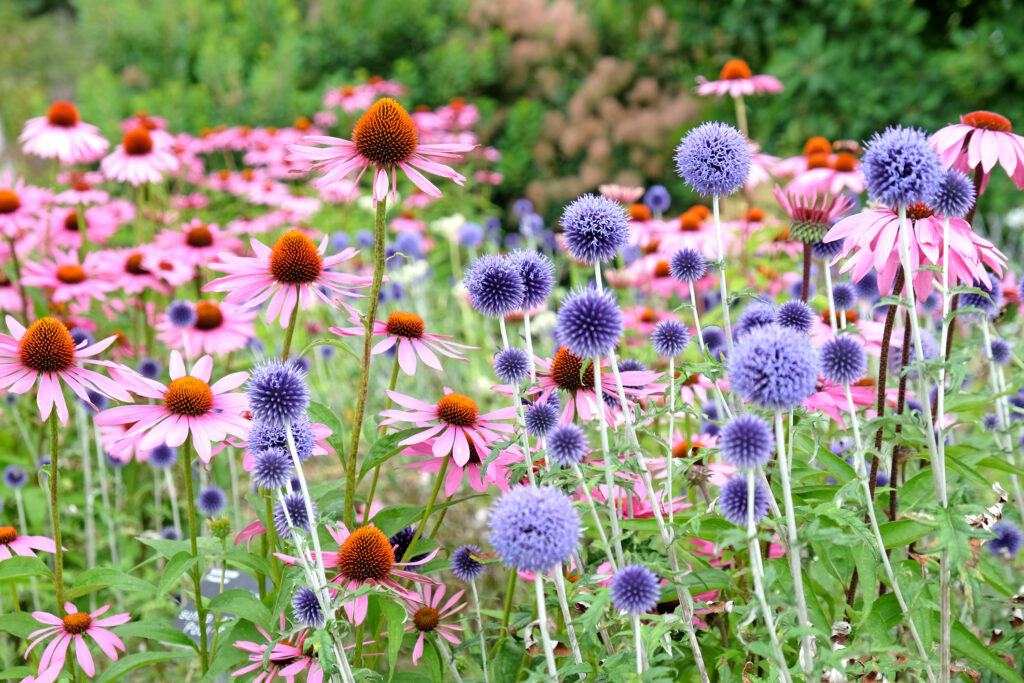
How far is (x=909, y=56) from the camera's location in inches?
254

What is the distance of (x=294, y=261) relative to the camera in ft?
6.98

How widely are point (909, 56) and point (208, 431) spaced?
6332 mm

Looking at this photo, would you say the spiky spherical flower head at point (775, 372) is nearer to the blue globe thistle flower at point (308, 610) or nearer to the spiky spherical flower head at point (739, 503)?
the spiky spherical flower head at point (739, 503)

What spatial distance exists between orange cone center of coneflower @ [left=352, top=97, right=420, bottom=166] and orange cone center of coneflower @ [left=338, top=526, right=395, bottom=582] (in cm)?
81

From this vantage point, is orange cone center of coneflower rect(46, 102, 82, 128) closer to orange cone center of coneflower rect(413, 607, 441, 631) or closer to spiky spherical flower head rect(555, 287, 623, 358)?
orange cone center of coneflower rect(413, 607, 441, 631)

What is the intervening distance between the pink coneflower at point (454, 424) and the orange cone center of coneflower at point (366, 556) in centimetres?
21

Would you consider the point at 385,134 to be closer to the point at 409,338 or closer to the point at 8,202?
the point at 409,338

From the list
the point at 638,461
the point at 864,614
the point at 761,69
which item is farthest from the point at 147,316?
the point at 761,69

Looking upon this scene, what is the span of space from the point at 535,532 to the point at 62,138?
3.78 m

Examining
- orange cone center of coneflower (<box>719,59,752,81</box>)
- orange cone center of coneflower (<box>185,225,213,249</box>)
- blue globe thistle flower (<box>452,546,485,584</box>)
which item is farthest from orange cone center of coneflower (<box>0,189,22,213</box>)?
orange cone center of coneflower (<box>719,59,752,81</box>)

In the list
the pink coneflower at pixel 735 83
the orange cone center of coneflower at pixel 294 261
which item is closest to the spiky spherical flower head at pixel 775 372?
the orange cone center of coneflower at pixel 294 261

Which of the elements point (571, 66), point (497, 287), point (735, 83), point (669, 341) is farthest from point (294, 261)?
point (571, 66)

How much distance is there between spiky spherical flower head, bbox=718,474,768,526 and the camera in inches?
57.6

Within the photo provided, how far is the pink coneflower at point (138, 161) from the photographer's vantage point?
3.96 m
